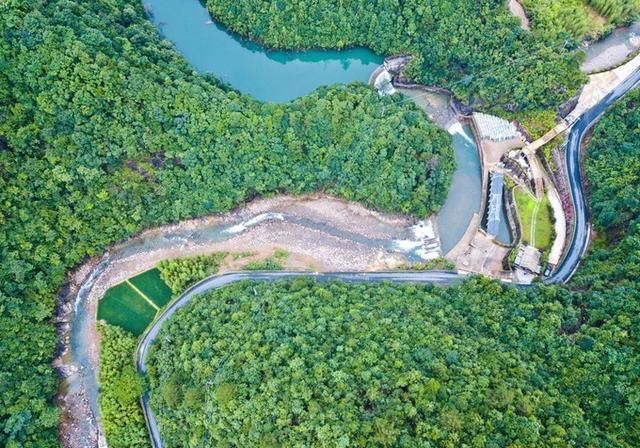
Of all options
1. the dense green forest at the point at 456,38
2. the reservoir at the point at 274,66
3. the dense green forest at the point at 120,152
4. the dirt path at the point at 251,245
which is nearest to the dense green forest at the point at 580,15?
the dense green forest at the point at 456,38

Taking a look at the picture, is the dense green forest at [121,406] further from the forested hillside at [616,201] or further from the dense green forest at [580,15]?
the dense green forest at [580,15]

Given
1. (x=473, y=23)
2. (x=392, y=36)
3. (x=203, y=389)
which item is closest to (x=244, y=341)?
(x=203, y=389)

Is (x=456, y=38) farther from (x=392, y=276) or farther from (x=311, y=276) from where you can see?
(x=311, y=276)

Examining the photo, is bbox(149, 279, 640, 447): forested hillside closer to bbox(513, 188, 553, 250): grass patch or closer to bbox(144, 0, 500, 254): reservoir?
bbox(513, 188, 553, 250): grass patch

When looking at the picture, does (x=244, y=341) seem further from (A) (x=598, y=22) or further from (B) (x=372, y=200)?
(A) (x=598, y=22)

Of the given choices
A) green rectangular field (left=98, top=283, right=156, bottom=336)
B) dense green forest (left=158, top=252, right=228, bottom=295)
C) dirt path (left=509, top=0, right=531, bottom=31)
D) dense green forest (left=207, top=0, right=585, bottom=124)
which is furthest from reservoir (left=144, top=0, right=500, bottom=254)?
green rectangular field (left=98, top=283, right=156, bottom=336)

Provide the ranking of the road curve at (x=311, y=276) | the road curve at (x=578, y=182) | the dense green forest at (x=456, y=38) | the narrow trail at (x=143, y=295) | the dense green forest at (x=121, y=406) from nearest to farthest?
the dense green forest at (x=121, y=406), the road curve at (x=311, y=276), the narrow trail at (x=143, y=295), the road curve at (x=578, y=182), the dense green forest at (x=456, y=38)

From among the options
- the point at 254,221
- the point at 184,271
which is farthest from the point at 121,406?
the point at 254,221
